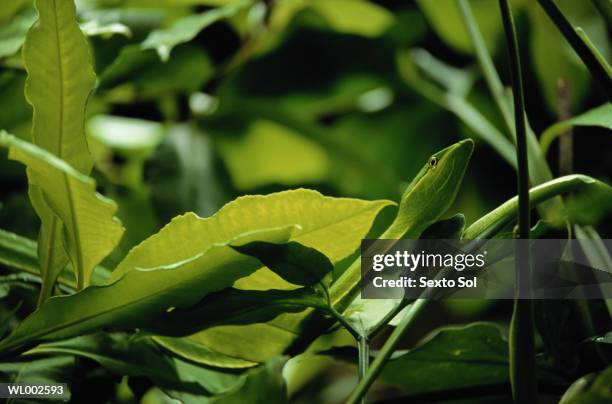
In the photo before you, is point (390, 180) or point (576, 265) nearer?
point (576, 265)

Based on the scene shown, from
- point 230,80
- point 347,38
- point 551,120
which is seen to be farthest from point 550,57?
point 230,80

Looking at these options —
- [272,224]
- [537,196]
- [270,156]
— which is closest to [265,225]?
[272,224]

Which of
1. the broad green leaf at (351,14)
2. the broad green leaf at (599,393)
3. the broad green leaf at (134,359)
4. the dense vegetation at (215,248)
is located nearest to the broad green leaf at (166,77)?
the dense vegetation at (215,248)

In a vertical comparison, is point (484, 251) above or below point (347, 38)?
below

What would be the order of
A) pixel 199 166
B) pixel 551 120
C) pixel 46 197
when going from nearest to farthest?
pixel 46 197, pixel 199 166, pixel 551 120

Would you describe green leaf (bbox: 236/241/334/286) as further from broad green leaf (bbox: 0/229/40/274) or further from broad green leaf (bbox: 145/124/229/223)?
broad green leaf (bbox: 145/124/229/223)

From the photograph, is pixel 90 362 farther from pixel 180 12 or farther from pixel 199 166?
pixel 180 12

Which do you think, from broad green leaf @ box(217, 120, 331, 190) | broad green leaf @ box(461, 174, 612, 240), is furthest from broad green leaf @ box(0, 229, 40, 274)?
broad green leaf @ box(217, 120, 331, 190)
